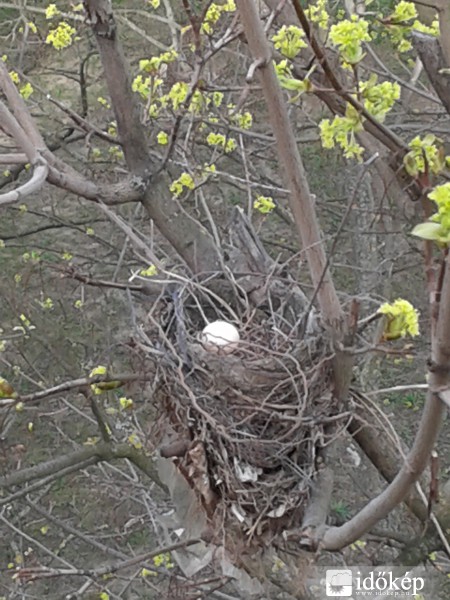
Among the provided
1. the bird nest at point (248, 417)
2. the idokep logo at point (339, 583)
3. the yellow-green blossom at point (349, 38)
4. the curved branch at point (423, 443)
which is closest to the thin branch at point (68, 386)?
the bird nest at point (248, 417)

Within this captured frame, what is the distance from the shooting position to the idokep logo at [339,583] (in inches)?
90.7

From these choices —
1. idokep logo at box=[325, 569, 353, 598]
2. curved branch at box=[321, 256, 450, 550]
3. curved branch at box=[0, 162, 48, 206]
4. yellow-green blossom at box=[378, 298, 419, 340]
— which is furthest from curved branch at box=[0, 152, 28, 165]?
idokep logo at box=[325, 569, 353, 598]

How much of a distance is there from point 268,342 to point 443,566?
4.39ft

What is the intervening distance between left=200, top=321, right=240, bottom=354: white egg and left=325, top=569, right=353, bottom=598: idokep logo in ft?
2.57

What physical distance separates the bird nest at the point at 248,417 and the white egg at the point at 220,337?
1cm

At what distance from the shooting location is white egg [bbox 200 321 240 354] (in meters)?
2.04

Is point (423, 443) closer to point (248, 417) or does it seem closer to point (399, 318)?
point (399, 318)

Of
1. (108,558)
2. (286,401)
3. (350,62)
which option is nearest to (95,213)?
(108,558)

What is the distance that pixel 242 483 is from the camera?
1.81m

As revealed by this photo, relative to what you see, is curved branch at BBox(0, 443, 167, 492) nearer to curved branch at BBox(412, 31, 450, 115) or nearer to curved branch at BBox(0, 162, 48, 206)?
curved branch at BBox(0, 162, 48, 206)

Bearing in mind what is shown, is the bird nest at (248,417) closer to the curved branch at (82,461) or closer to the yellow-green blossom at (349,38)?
the yellow-green blossom at (349,38)

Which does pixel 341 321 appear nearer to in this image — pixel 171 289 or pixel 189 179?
pixel 171 289

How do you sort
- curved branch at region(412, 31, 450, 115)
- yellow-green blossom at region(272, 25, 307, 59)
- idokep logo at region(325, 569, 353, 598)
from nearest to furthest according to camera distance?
curved branch at region(412, 31, 450, 115), yellow-green blossom at region(272, 25, 307, 59), idokep logo at region(325, 569, 353, 598)

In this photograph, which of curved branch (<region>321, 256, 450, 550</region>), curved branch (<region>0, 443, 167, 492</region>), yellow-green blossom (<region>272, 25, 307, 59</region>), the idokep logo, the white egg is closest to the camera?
curved branch (<region>321, 256, 450, 550</region>)
